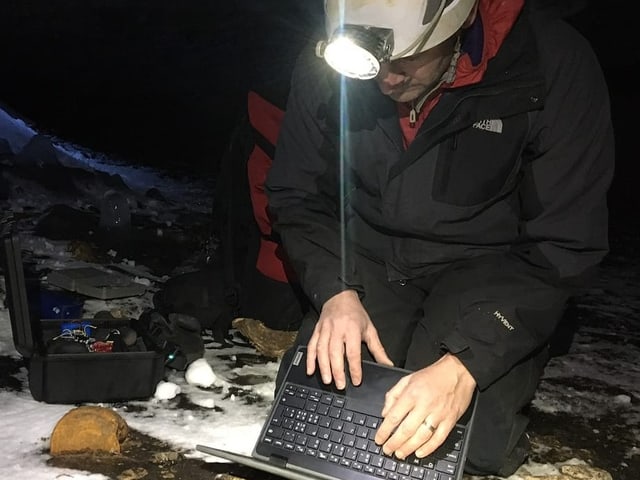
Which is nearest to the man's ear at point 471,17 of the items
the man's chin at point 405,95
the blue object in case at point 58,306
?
the man's chin at point 405,95

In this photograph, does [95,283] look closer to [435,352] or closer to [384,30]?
[435,352]

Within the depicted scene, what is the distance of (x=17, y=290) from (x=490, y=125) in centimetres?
136

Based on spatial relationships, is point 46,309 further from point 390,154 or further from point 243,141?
point 390,154

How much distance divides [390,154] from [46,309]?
4.99 ft

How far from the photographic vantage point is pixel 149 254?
391 cm

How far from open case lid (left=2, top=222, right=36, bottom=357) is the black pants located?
0.73m

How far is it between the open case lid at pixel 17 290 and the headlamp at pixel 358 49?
102 centimetres

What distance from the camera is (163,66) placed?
16109 millimetres

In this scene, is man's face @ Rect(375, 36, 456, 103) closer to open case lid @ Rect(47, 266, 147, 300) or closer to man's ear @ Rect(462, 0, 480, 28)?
man's ear @ Rect(462, 0, 480, 28)

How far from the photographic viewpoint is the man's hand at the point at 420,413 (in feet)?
5.65

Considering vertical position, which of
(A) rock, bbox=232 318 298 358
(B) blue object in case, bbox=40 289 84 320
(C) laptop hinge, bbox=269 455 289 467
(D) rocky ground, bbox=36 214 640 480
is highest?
(B) blue object in case, bbox=40 289 84 320

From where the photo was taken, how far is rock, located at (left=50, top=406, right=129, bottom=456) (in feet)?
6.40

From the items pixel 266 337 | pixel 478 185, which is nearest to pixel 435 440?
pixel 478 185

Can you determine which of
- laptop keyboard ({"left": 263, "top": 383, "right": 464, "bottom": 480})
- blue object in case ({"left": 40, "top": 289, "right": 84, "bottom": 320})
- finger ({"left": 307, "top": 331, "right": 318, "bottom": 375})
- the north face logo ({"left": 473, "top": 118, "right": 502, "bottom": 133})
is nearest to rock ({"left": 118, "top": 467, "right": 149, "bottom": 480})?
laptop keyboard ({"left": 263, "top": 383, "right": 464, "bottom": 480})
